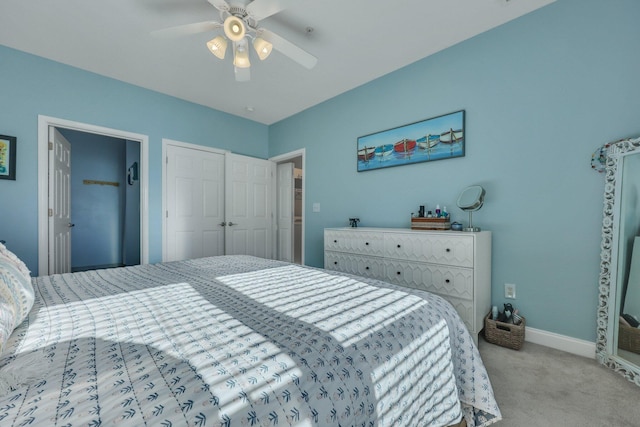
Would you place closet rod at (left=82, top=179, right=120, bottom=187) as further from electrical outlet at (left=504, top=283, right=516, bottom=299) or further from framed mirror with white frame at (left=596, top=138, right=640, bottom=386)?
framed mirror with white frame at (left=596, top=138, right=640, bottom=386)

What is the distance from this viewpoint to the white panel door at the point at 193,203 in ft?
11.9

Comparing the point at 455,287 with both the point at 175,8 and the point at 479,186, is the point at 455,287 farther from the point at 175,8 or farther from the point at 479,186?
the point at 175,8

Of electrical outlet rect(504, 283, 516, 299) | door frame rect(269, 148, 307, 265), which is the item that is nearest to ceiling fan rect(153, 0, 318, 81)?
door frame rect(269, 148, 307, 265)

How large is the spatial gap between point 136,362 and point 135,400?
6.5 inches

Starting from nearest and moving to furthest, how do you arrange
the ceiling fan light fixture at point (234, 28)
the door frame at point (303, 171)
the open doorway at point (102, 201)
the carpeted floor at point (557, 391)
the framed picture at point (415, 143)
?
the carpeted floor at point (557, 391) → the ceiling fan light fixture at point (234, 28) → the framed picture at point (415, 143) → the door frame at point (303, 171) → the open doorway at point (102, 201)

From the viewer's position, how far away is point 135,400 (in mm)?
558

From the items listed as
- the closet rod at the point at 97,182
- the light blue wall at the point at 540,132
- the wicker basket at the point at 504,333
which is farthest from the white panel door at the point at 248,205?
the wicker basket at the point at 504,333

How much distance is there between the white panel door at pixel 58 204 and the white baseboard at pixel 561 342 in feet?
14.8

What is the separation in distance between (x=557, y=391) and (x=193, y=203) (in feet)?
13.2

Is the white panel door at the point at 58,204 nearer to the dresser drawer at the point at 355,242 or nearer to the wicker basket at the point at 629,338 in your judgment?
the dresser drawer at the point at 355,242

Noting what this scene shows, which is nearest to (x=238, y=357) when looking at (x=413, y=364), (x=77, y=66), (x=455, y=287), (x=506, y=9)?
(x=413, y=364)

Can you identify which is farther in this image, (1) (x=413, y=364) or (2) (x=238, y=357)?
(1) (x=413, y=364)

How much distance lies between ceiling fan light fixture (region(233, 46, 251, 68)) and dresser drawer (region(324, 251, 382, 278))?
6.50ft

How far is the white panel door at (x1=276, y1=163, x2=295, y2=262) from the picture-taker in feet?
16.0
